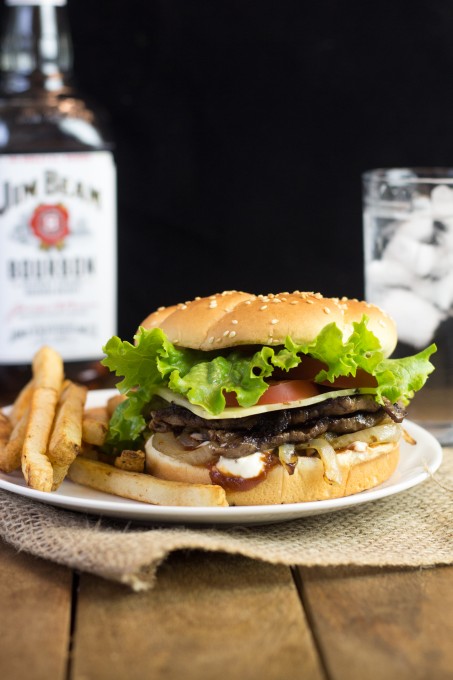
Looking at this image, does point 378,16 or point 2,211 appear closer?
point 2,211

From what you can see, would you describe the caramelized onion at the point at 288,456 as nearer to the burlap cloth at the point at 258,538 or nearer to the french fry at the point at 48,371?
the burlap cloth at the point at 258,538

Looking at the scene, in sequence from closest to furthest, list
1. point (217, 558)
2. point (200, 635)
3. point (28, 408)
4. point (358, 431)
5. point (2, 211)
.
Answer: point (200, 635) → point (217, 558) → point (358, 431) → point (28, 408) → point (2, 211)

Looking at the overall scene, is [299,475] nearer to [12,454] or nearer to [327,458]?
[327,458]

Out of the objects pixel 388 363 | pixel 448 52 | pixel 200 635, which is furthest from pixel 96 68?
pixel 200 635

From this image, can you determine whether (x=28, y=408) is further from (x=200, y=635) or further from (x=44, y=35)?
(x=44, y=35)

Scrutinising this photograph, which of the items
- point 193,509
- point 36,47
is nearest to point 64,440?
point 193,509

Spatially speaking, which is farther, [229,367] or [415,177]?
[415,177]
